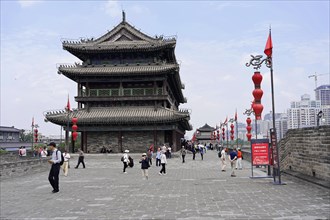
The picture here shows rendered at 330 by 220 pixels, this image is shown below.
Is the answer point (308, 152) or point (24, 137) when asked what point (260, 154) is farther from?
point (24, 137)

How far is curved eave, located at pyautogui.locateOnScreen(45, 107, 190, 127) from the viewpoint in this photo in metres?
38.2

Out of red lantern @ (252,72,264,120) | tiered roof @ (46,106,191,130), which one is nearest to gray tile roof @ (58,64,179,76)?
tiered roof @ (46,106,191,130)

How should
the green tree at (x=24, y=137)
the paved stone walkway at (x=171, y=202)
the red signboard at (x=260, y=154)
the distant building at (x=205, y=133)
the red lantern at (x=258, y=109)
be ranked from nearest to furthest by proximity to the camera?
the paved stone walkway at (x=171, y=202), the red lantern at (x=258, y=109), the red signboard at (x=260, y=154), the green tree at (x=24, y=137), the distant building at (x=205, y=133)

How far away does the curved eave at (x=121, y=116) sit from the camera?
125ft

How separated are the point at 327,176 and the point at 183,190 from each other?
16.9 ft

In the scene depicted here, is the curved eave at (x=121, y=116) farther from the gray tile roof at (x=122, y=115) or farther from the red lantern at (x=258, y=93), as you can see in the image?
the red lantern at (x=258, y=93)

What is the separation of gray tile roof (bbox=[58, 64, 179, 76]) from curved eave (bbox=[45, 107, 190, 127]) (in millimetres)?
4363

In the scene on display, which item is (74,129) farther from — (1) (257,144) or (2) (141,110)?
(1) (257,144)

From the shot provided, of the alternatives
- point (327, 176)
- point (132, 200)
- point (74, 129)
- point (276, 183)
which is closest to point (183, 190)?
point (132, 200)

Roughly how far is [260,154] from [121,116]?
2506 centimetres

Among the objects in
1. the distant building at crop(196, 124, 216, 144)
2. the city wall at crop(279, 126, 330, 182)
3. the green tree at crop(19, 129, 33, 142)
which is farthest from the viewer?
the distant building at crop(196, 124, 216, 144)

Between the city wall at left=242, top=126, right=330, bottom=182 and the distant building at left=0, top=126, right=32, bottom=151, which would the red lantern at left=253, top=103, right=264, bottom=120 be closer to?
the city wall at left=242, top=126, right=330, bottom=182

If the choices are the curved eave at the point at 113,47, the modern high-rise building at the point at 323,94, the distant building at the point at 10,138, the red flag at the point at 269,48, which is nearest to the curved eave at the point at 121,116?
the curved eave at the point at 113,47

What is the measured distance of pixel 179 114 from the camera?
124 ft
